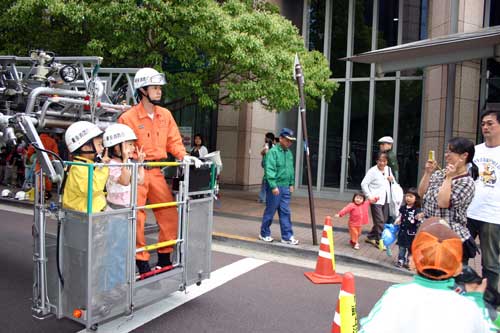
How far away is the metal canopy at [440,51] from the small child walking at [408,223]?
2743 millimetres

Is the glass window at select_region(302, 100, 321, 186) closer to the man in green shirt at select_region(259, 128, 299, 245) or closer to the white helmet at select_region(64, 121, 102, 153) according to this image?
the man in green shirt at select_region(259, 128, 299, 245)

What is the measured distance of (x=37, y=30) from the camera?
414 inches

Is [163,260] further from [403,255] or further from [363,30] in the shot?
[363,30]

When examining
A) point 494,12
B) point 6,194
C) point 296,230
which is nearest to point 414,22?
point 494,12

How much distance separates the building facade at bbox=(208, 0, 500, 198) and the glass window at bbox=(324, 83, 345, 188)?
0.03m

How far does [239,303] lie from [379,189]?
12.6ft

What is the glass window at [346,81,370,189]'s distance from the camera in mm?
14555

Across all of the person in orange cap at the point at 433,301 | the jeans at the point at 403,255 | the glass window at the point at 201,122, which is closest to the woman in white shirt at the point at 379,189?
the jeans at the point at 403,255

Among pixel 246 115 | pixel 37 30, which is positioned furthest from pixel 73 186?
pixel 246 115

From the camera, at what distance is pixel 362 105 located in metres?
14.6

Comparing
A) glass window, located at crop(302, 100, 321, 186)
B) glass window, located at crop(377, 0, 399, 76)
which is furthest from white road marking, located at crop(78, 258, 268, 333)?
glass window, located at crop(377, 0, 399, 76)

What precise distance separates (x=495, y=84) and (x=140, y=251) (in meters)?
10.8

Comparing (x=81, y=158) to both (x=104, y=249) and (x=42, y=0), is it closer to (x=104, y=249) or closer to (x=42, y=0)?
(x=104, y=249)

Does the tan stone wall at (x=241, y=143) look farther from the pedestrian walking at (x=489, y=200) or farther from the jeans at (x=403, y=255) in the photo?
the pedestrian walking at (x=489, y=200)
